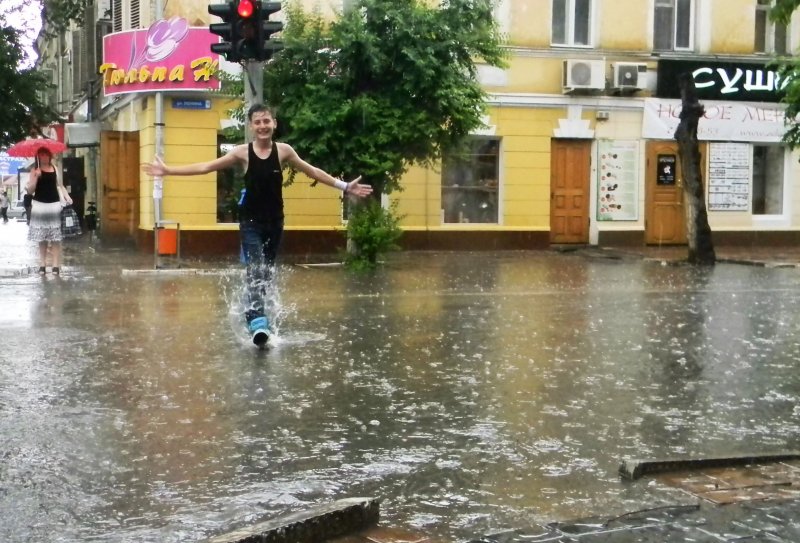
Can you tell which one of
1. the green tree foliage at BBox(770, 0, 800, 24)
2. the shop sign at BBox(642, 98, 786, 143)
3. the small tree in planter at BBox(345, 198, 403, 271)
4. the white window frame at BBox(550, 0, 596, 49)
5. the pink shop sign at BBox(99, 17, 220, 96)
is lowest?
the small tree in planter at BBox(345, 198, 403, 271)

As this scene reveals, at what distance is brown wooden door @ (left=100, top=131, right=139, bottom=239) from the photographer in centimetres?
2583

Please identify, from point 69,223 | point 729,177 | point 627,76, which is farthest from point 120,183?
point 729,177

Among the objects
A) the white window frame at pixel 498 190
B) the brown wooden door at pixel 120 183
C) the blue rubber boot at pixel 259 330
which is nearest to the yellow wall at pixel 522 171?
the white window frame at pixel 498 190

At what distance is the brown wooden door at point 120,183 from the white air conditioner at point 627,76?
10026mm

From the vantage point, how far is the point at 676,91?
87.1 feet

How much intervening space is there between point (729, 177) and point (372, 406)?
2158 cm

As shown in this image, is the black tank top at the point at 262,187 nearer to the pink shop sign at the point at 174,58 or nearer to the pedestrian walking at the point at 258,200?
the pedestrian walking at the point at 258,200

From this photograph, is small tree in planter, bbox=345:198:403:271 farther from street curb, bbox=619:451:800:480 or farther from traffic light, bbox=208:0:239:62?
street curb, bbox=619:451:800:480

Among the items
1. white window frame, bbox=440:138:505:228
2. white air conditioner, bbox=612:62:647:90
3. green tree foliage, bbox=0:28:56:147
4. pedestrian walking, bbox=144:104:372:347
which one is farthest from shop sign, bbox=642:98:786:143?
pedestrian walking, bbox=144:104:372:347


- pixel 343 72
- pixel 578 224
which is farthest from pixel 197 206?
pixel 578 224

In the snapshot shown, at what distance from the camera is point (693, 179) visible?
2122 centimetres

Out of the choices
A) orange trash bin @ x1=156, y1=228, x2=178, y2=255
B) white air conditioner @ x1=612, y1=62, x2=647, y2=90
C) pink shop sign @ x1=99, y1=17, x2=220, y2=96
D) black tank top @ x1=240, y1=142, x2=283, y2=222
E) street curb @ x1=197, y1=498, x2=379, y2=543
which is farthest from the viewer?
white air conditioner @ x1=612, y1=62, x2=647, y2=90

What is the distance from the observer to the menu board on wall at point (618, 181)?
2622cm

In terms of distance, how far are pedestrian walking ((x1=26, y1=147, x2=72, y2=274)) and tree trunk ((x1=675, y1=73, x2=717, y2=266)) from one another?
10.5 m
